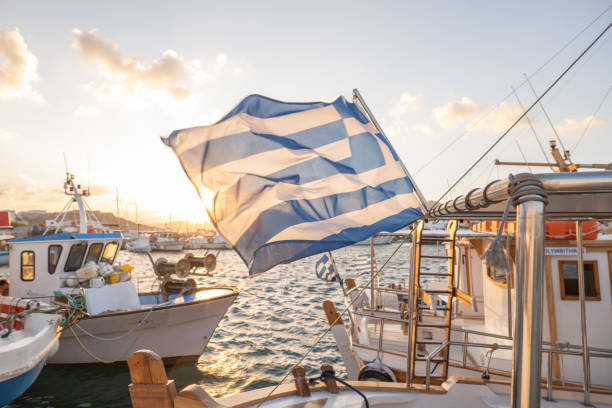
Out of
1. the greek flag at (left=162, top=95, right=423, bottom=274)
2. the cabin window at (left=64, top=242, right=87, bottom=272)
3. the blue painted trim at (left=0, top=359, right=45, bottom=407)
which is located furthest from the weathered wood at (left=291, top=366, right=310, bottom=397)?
the cabin window at (left=64, top=242, right=87, bottom=272)

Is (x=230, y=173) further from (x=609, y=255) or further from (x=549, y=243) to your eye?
(x=609, y=255)

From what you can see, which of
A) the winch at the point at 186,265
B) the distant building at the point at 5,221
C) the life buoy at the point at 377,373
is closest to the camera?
the life buoy at the point at 377,373

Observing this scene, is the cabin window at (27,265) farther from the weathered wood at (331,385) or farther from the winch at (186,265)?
the weathered wood at (331,385)

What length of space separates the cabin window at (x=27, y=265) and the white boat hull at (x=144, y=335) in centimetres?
267

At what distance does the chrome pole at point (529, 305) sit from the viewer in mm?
1832

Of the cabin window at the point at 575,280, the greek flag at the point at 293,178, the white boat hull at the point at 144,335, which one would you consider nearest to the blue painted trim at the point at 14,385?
the white boat hull at the point at 144,335

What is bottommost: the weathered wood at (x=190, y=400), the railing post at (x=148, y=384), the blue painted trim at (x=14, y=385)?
the blue painted trim at (x=14, y=385)

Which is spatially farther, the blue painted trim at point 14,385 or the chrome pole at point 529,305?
the blue painted trim at point 14,385

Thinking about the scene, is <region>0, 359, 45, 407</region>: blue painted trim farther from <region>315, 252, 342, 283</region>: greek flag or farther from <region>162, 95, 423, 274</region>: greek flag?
<region>315, 252, 342, 283</region>: greek flag

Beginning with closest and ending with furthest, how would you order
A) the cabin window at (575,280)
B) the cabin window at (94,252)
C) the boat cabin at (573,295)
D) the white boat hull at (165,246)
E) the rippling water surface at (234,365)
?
the boat cabin at (573,295), the cabin window at (575,280), the rippling water surface at (234,365), the cabin window at (94,252), the white boat hull at (165,246)

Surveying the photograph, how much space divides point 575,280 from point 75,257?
1418 cm

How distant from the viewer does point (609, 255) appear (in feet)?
20.6

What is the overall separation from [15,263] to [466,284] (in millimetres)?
15070

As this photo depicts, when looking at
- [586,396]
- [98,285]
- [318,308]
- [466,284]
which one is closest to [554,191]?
[586,396]
